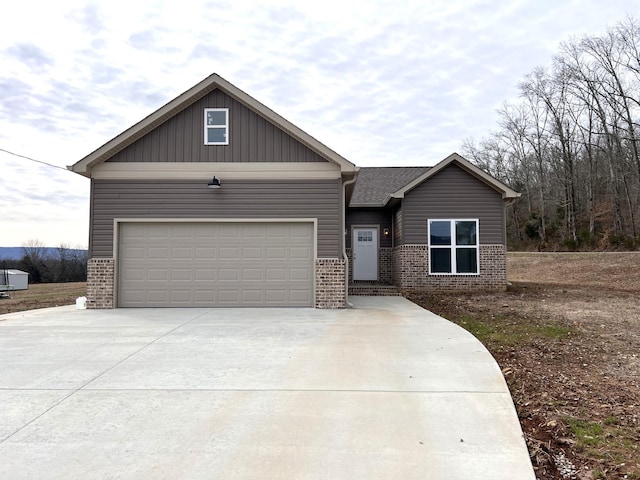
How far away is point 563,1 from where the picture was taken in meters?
10.4

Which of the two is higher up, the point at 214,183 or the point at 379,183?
the point at 379,183

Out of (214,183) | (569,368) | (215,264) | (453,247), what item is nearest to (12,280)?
(215,264)

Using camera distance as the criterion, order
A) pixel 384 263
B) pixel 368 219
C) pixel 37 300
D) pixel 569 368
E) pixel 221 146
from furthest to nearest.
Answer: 1. pixel 368 219
2. pixel 384 263
3. pixel 37 300
4. pixel 221 146
5. pixel 569 368

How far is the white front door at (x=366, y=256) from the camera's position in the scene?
54.8 ft

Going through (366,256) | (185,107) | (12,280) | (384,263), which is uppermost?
(185,107)

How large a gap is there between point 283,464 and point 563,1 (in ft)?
38.1

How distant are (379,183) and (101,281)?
11.0 m

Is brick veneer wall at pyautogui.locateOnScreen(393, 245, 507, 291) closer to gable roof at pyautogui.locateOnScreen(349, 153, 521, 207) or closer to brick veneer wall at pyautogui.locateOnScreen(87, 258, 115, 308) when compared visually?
gable roof at pyautogui.locateOnScreen(349, 153, 521, 207)

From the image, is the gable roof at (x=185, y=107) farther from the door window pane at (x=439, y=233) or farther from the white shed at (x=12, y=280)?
the white shed at (x=12, y=280)

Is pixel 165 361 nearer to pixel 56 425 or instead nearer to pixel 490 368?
pixel 56 425

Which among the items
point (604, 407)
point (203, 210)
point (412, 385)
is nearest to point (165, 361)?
point (412, 385)

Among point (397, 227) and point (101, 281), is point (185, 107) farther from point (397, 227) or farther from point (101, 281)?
point (397, 227)

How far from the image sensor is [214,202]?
35.7 ft

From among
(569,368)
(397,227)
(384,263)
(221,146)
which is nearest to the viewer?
(569,368)
